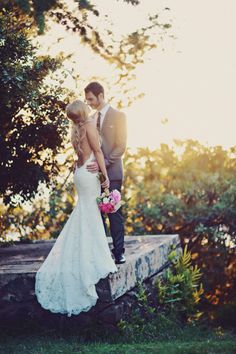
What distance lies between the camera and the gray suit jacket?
767 cm

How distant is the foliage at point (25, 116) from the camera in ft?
26.5

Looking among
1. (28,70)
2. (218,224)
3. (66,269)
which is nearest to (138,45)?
(28,70)

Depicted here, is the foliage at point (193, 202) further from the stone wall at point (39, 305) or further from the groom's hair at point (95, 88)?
the groom's hair at point (95, 88)

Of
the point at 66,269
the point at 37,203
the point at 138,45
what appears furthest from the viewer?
the point at 37,203

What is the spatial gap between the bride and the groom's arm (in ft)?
1.15

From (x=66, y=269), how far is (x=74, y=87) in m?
2.82

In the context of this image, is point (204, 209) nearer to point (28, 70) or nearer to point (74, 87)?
point (74, 87)

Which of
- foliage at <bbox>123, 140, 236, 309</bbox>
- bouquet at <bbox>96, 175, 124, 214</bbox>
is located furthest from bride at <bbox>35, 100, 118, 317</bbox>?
foliage at <bbox>123, 140, 236, 309</bbox>

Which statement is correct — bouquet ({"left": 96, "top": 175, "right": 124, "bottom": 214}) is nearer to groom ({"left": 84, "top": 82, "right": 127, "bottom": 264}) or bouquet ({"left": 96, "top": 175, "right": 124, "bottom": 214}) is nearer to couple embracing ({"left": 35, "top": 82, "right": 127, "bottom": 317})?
couple embracing ({"left": 35, "top": 82, "right": 127, "bottom": 317})

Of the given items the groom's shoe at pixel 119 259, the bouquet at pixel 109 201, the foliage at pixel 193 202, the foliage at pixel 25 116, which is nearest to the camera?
the bouquet at pixel 109 201

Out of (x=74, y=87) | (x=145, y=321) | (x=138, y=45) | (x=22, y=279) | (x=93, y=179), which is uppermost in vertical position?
(x=138, y=45)

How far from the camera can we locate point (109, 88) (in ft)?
36.8

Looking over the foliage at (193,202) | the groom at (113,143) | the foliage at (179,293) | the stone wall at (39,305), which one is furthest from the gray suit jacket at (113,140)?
the foliage at (193,202)

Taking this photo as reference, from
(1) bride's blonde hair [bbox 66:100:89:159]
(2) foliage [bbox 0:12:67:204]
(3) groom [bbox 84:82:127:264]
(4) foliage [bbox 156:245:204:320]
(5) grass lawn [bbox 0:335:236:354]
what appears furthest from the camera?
(4) foliage [bbox 156:245:204:320]
